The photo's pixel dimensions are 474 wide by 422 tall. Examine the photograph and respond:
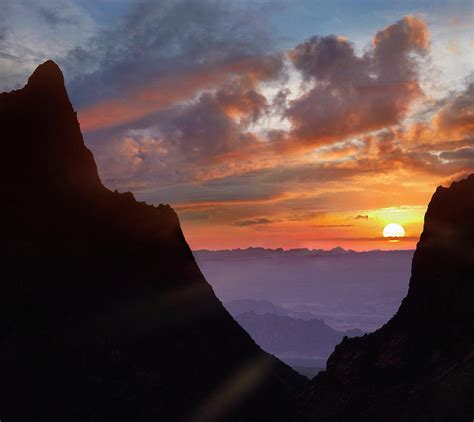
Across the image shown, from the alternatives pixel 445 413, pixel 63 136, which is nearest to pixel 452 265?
pixel 445 413

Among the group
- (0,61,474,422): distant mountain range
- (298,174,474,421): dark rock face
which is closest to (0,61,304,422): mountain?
(0,61,474,422): distant mountain range

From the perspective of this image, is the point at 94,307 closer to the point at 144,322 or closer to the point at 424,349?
the point at 144,322

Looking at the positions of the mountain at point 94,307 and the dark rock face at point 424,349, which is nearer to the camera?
the dark rock face at point 424,349

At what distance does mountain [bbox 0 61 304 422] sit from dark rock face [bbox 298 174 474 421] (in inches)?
880

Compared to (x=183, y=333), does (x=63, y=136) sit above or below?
above

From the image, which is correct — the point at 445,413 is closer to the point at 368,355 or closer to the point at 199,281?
the point at 368,355

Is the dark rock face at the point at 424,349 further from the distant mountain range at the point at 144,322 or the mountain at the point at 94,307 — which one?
the mountain at the point at 94,307

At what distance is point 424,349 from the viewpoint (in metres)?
114

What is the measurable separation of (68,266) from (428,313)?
81.1 meters

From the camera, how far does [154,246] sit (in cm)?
16850

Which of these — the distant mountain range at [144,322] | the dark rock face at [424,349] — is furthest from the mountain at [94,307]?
the dark rock face at [424,349]

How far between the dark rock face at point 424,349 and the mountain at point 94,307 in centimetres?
2235

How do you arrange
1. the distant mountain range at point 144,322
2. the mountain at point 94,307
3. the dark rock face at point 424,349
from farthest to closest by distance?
the mountain at point 94,307 → the distant mountain range at point 144,322 → the dark rock face at point 424,349

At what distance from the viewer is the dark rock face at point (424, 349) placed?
97500 mm
